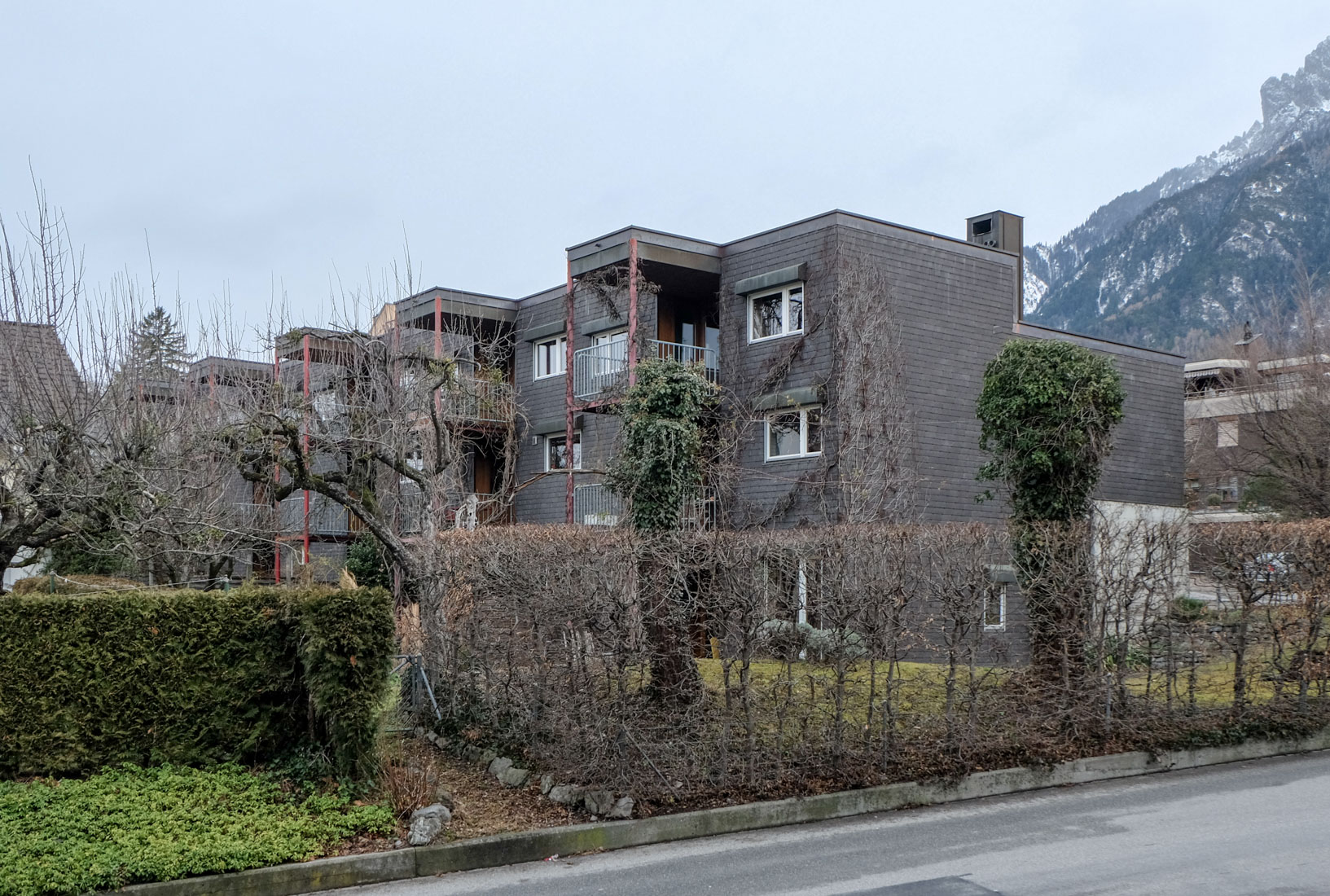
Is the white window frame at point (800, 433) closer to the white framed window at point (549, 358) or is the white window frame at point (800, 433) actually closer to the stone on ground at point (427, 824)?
the white framed window at point (549, 358)

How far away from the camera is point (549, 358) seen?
28.1m

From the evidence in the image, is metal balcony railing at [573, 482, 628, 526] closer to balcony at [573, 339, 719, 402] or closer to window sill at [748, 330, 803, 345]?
balcony at [573, 339, 719, 402]

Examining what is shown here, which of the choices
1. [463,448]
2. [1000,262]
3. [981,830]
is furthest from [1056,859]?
[463,448]

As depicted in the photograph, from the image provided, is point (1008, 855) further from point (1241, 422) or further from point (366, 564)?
point (1241, 422)

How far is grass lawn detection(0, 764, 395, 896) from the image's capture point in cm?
769

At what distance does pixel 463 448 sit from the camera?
97.8ft

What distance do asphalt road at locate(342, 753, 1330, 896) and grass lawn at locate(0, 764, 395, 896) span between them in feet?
2.86

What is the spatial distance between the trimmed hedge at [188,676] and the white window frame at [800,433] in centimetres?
1303

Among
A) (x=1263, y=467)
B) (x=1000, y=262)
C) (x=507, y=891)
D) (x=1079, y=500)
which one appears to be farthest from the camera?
(x=1263, y=467)

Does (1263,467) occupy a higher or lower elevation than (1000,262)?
lower

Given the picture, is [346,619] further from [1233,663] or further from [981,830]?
[1233,663]

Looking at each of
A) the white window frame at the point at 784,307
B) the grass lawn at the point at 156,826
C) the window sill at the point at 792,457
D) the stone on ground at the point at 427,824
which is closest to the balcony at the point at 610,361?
the white window frame at the point at 784,307

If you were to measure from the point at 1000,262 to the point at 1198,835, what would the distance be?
1723 centimetres

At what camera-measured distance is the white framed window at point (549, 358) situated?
90.4 feet
